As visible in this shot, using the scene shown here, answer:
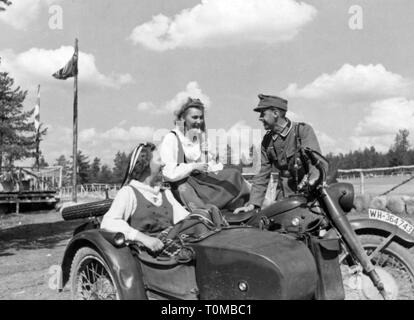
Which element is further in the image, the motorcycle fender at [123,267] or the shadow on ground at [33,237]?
the shadow on ground at [33,237]

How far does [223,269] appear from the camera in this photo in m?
2.62

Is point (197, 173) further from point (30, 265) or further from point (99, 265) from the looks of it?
point (30, 265)

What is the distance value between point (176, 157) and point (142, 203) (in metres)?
0.63

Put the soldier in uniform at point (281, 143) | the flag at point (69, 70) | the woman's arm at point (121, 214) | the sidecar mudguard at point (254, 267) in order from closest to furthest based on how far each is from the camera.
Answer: the sidecar mudguard at point (254, 267), the woman's arm at point (121, 214), the soldier in uniform at point (281, 143), the flag at point (69, 70)

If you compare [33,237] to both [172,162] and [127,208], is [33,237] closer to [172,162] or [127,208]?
[172,162]

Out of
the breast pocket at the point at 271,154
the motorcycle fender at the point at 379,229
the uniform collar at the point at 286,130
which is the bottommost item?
the motorcycle fender at the point at 379,229

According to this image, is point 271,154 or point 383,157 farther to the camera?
point 383,157

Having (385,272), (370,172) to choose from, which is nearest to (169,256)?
(385,272)

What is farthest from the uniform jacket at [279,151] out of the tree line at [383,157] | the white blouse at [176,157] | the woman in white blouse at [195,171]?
the tree line at [383,157]

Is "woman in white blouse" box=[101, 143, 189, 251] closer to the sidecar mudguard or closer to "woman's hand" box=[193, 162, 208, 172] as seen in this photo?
"woman's hand" box=[193, 162, 208, 172]

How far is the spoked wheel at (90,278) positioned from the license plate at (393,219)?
5.99 feet

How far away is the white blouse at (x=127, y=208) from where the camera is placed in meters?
3.19

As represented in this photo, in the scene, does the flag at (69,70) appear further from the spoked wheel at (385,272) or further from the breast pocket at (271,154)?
the spoked wheel at (385,272)

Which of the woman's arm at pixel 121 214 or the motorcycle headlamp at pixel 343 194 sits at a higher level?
the motorcycle headlamp at pixel 343 194
